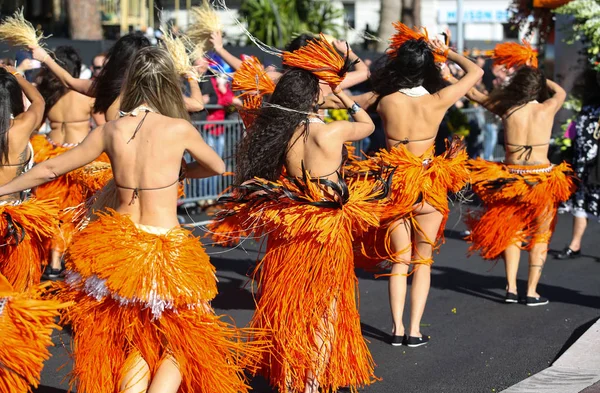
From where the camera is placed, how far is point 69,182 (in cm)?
726

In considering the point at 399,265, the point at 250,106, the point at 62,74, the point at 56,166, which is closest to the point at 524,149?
the point at 399,265

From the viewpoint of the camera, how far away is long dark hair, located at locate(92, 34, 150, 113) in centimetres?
613

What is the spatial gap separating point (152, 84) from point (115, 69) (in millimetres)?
2114

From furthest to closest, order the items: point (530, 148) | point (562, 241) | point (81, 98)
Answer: point (562, 241)
point (81, 98)
point (530, 148)

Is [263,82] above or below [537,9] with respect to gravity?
below

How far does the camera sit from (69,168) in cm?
410

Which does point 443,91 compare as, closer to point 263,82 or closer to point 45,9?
point 263,82

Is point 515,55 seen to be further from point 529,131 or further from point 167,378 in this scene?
point 167,378

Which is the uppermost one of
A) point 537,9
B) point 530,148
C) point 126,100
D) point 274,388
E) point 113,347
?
point 537,9

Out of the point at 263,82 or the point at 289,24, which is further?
the point at 289,24

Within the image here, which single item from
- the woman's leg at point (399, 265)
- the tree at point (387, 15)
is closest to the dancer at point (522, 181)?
the woman's leg at point (399, 265)

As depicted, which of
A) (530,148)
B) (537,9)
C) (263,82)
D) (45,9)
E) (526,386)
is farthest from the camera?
(45,9)

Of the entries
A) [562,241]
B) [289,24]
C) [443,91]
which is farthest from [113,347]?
[289,24]

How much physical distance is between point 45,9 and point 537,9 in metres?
20.0
